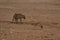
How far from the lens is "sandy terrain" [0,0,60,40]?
0.89m

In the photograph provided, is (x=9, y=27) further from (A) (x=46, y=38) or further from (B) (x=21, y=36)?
(A) (x=46, y=38)

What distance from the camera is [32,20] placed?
3.21ft

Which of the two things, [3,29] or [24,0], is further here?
[24,0]

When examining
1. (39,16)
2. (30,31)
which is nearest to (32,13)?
(39,16)

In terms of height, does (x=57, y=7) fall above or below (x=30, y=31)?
above

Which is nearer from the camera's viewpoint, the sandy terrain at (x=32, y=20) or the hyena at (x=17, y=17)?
the sandy terrain at (x=32, y=20)

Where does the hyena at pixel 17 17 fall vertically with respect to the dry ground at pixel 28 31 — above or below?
above

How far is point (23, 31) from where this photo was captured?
0.91 meters

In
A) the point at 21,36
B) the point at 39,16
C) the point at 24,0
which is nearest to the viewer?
the point at 21,36

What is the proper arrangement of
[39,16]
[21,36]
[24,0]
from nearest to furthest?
[21,36], [39,16], [24,0]

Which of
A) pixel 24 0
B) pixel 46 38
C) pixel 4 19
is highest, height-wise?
pixel 24 0

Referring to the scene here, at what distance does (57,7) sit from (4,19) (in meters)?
0.40

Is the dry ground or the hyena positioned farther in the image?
the hyena

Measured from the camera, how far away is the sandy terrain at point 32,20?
0.89 meters
